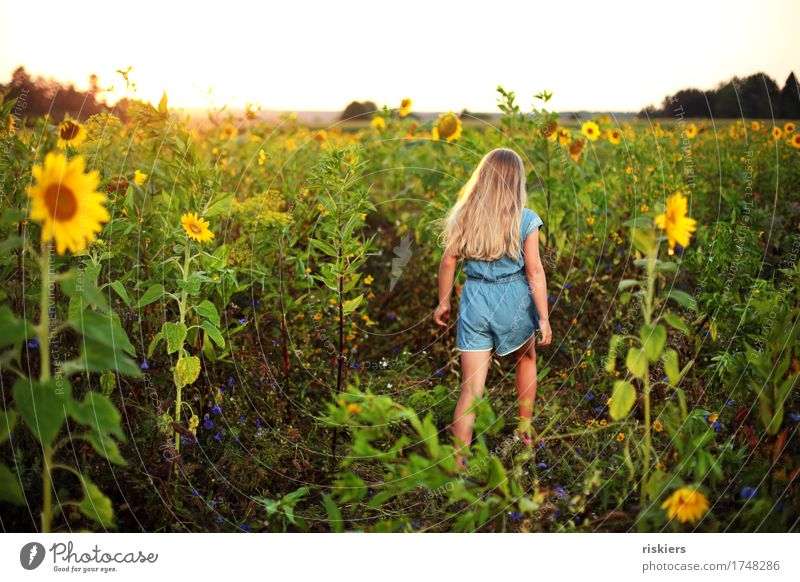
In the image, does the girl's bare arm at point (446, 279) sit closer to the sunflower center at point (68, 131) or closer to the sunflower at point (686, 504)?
the sunflower at point (686, 504)

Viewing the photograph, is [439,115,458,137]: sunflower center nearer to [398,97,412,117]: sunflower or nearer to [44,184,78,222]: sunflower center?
[398,97,412,117]: sunflower

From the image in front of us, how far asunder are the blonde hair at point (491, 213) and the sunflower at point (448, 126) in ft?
3.33

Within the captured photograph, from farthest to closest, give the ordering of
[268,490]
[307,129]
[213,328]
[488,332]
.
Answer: [307,129] → [488,332] → [268,490] → [213,328]

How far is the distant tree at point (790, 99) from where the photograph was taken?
2.56 meters

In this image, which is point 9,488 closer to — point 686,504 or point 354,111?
point 686,504

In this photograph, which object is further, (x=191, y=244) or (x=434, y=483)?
(x=191, y=244)

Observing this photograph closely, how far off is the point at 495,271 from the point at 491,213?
0.23 m

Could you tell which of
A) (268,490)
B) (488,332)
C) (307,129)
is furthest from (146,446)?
(307,129)

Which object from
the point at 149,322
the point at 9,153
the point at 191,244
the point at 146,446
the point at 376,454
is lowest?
the point at 146,446

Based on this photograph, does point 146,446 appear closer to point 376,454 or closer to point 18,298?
point 18,298

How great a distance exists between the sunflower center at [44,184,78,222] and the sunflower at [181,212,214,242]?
1.83 feet
